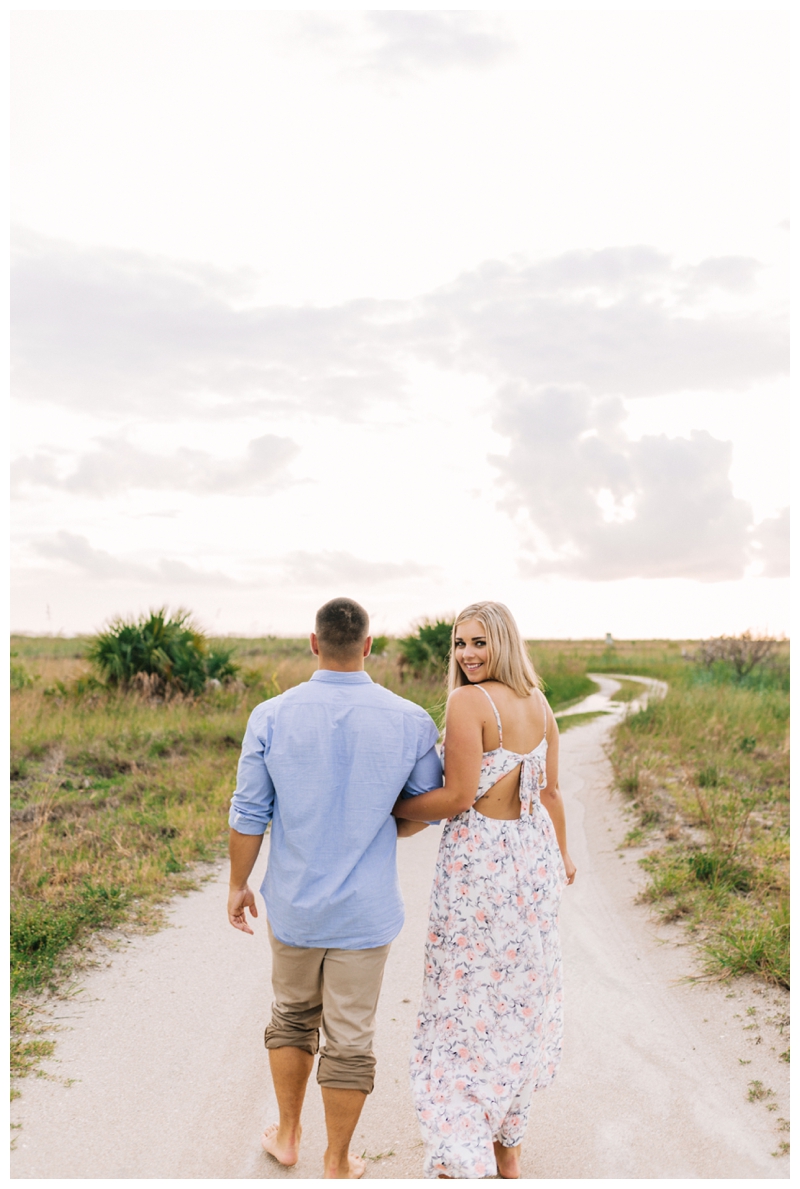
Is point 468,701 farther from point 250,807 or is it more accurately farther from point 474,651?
point 250,807

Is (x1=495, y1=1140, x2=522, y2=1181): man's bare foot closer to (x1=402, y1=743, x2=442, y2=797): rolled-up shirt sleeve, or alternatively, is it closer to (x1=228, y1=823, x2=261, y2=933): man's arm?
(x1=228, y1=823, x2=261, y2=933): man's arm

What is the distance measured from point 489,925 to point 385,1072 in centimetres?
143

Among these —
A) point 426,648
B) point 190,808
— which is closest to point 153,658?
point 426,648

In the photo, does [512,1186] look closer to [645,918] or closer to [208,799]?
[645,918]

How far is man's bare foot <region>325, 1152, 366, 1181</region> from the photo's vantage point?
318 cm

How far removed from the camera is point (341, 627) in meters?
3.15

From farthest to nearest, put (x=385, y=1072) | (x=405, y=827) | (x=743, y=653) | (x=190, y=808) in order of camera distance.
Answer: (x=743, y=653) → (x=190, y=808) → (x=385, y=1072) → (x=405, y=827)

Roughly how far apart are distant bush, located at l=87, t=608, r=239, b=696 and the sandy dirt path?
10.9 metres

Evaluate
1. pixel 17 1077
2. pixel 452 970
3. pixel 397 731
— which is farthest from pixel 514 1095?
pixel 17 1077

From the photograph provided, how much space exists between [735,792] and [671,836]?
84.8 inches

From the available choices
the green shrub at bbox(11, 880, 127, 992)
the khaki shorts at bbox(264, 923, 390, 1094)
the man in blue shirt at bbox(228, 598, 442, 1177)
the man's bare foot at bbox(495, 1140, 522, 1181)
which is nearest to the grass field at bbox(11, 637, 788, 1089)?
the green shrub at bbox(11, 880, 127, 992)

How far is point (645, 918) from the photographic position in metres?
6.37

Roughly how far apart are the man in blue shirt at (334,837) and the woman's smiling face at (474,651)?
28 cm

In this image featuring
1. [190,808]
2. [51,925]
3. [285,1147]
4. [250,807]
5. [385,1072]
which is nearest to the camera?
[250,807]
